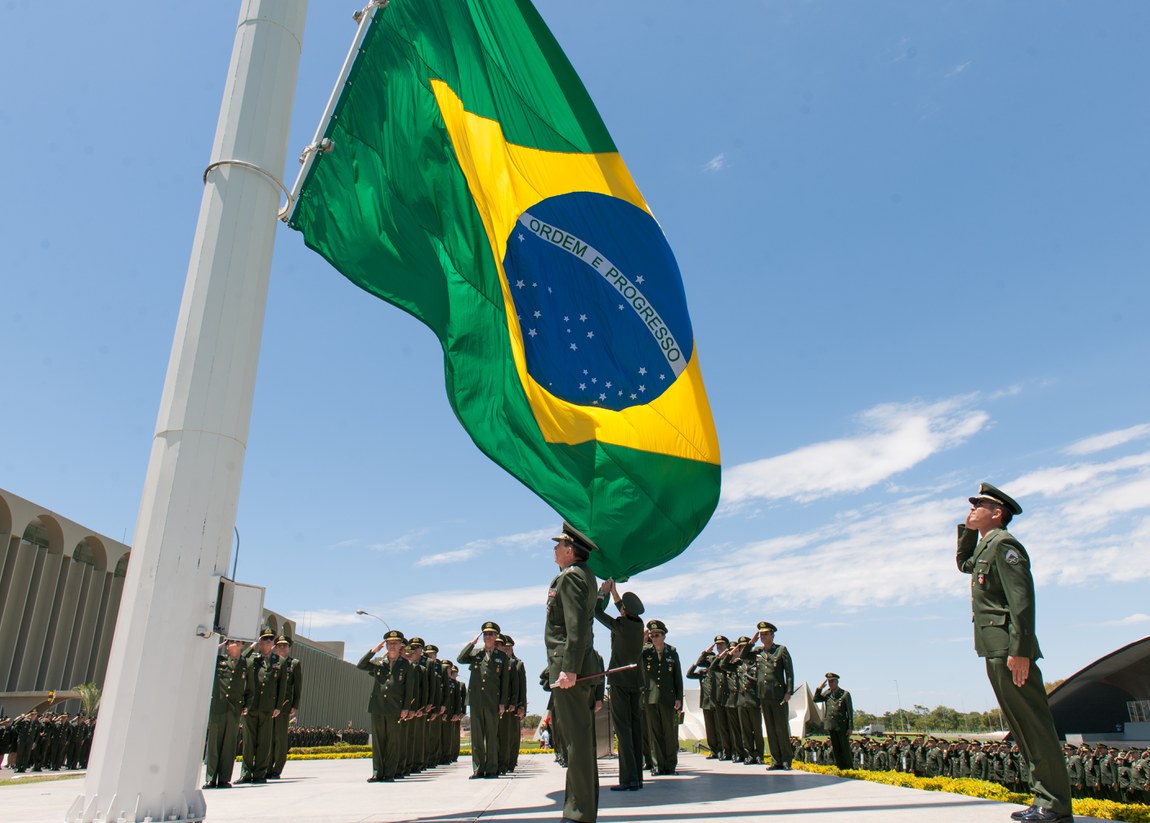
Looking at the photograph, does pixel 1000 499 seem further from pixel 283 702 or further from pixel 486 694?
pixel 283 702

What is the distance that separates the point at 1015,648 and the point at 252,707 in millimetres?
8369

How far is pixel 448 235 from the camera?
21.5ft

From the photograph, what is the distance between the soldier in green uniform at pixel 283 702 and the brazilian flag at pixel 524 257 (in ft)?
16.4

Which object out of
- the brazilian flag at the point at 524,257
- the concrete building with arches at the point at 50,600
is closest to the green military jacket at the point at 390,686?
the brazilian flag at the point at 524,257

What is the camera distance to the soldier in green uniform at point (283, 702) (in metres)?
10.1

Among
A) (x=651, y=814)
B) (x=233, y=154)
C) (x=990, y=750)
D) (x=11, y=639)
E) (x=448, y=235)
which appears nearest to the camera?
(x=233, y=154)

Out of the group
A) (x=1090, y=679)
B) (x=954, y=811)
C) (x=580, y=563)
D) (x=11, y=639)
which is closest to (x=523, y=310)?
(x=580, y=563)

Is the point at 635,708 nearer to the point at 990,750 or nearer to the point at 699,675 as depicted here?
the point at 699,675

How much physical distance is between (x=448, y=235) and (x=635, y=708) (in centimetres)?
452

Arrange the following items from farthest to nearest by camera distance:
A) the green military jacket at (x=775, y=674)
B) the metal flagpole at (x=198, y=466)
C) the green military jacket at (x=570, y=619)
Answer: the green military jacket at (x=775, y=674) → the green military jacket at (x=570, y=619) → the metal flagpole at (x=198, y=466)

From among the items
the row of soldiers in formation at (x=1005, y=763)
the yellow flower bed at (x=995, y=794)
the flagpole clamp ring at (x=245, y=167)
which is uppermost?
the flagpole clamp ring at (x=245, y=167)

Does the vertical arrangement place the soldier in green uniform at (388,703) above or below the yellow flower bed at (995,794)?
above

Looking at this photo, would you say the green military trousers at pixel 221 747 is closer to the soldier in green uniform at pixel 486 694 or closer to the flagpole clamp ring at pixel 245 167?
the soldier in green uniform at pixel 486 694

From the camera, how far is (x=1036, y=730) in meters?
4.50
